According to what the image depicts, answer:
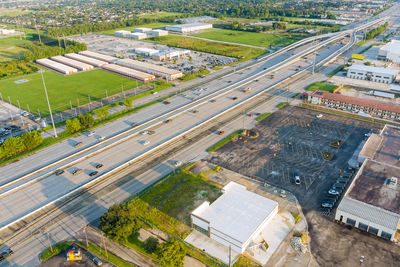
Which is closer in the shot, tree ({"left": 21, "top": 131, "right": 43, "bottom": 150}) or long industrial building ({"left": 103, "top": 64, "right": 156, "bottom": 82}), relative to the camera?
tree ({"left": 21, "top": 131, "right": 43, "bottom": 150})

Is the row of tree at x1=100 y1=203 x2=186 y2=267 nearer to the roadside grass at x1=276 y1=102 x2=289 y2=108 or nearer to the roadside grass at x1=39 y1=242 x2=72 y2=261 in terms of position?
the roadside grass at x1=39 y1=242 x2=72 y2=261

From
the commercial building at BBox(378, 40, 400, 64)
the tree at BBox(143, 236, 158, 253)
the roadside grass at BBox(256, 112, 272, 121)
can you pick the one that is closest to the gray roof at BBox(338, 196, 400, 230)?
the tree at BBox(143, 236, 158, 253)

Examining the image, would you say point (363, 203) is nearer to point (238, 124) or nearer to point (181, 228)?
point (181, 228)

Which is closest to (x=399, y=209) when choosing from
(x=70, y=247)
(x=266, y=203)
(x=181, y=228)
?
(x=266, y=203)

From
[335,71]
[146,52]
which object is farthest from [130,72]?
[335,71]

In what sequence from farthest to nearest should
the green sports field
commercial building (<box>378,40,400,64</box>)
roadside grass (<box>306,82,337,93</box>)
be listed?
commercial building (<box>378,40,400,64</box>), roadside grass (<box>306,82,337,93</box>), the green sports field

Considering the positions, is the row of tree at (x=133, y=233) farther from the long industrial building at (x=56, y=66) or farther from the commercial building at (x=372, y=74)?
the commercial building at (x=372, y=74)
